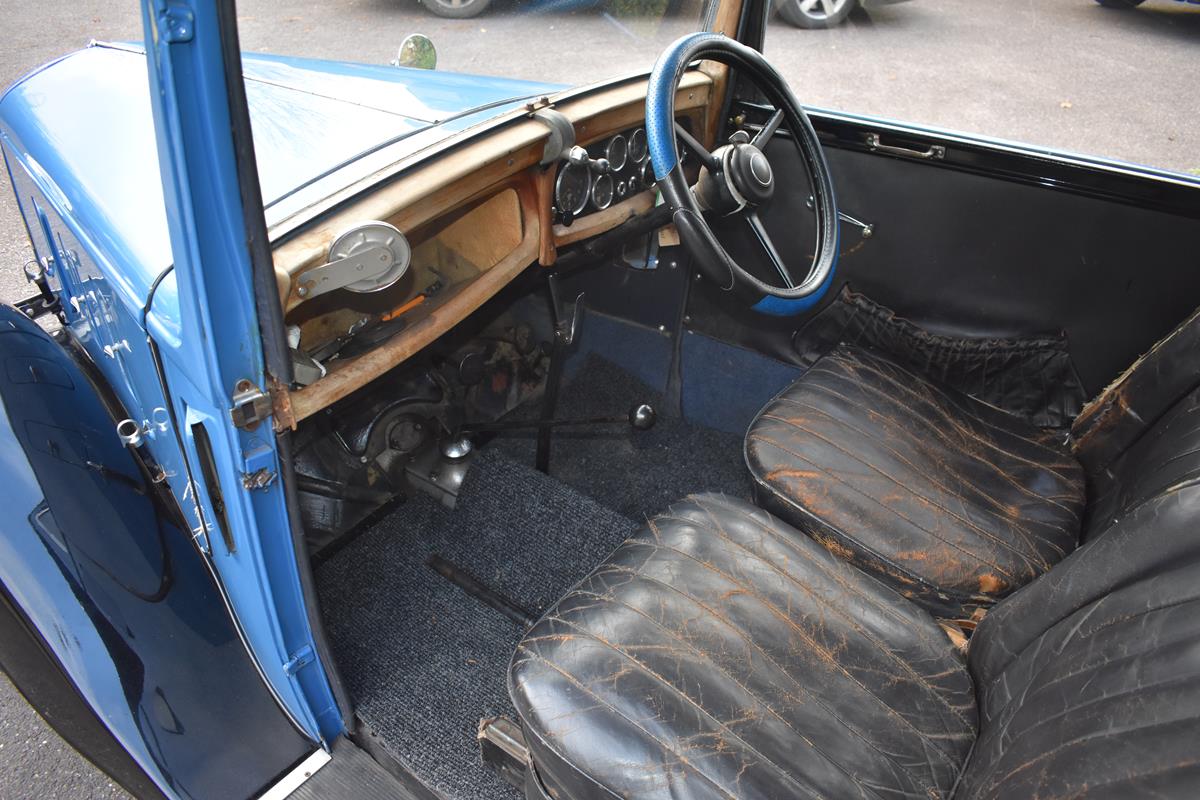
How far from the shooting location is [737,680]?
3.41 ft

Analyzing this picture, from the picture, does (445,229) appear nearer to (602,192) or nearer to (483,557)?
(602,192)

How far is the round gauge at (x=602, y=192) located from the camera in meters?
1.58

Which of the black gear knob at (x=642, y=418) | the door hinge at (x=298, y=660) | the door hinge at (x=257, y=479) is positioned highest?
the door hinge at (x=257, y=479)

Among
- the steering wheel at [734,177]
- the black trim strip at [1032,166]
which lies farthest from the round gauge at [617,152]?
the black trim strip at [1032,166]

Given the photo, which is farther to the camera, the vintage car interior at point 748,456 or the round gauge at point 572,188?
the round gauge at point 572,188

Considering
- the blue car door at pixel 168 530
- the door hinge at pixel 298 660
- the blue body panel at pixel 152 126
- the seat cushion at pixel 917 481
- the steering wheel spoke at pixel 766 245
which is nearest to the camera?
the blue car door at pixel 168 530

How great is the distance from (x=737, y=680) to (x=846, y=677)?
165 mm

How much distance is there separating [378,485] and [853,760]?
1368 mm

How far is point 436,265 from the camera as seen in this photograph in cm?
158

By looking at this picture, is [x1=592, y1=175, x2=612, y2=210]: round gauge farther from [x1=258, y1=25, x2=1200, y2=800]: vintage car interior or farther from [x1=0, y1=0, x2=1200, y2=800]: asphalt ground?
[x1=0, y1=0, x2=1200, y2=800]: asphalt ground

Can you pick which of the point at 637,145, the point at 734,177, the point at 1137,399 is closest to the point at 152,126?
the point at 637,145

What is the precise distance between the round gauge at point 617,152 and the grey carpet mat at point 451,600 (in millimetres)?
795

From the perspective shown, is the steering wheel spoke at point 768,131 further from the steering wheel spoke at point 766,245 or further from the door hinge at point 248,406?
the door hinge at point 248,406

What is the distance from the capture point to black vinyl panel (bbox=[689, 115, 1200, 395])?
154cm
